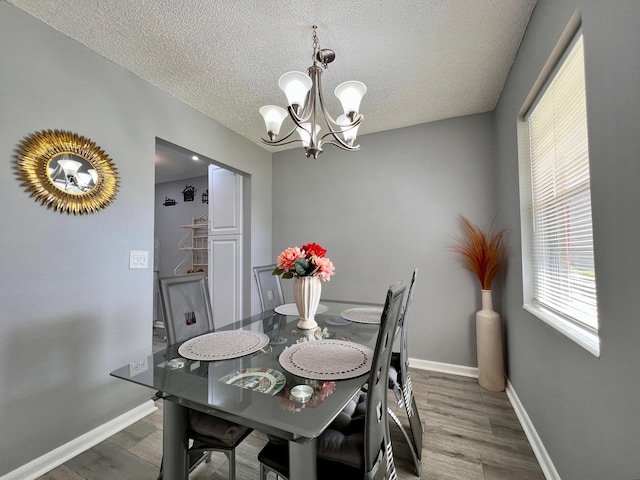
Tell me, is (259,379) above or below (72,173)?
below

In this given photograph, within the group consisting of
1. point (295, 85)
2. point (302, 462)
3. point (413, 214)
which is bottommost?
point (302, 462)

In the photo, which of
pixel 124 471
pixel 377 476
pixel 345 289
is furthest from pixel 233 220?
pixel 377 476

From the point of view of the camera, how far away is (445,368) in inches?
106

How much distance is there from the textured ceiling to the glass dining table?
187 centimetres

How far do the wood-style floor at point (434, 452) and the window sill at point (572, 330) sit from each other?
32.6 inches

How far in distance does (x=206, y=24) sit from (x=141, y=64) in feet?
2.44

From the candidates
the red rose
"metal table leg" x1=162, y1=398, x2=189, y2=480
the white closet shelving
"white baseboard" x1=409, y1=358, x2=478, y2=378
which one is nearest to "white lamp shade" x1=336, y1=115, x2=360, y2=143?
the red rose

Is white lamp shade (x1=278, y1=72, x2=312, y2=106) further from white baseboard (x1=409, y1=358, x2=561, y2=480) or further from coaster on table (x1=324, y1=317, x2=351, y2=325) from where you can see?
white baseboard (x1=409, y1=358, x2=561, y2=480)

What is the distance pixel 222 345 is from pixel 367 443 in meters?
0.79

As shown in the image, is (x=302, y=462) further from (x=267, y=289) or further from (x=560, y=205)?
(x=560, y=205)

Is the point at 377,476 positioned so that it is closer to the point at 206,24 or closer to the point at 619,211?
the point at 619,211

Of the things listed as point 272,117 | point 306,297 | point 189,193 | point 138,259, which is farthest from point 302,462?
point 189,193

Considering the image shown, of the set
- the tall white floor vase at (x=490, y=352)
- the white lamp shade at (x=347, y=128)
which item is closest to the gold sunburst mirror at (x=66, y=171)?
the white lamp shade at (x=347, y=128)

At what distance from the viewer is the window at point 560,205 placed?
1201 millimetres
